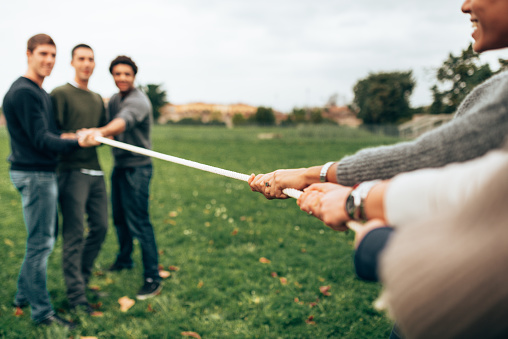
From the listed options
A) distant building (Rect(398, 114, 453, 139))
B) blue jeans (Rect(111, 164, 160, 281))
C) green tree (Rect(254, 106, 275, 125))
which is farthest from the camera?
green tree (Rect(254, 106, 275, 125))

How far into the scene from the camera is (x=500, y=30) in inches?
48.8

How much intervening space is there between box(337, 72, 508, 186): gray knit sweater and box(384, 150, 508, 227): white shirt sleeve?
0.44 feet

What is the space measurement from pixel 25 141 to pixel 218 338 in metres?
2.54

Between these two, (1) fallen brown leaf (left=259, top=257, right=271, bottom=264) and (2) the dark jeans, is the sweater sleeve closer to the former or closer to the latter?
(2) the dark jeans

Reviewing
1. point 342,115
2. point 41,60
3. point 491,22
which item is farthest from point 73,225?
point 342,115

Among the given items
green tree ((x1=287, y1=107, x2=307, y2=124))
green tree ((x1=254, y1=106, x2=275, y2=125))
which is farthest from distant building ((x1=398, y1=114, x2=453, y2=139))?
green tree ((x1=254, y1=106, x2=275, y2=125))

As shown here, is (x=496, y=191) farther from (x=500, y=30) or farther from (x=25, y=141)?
(x=25, y=141)

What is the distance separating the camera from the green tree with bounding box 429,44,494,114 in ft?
15.9

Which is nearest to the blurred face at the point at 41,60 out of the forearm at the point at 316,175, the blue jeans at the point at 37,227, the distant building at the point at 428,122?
the blue jeans at the point at 37,227

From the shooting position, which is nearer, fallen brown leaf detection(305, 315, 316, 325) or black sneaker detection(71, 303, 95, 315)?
fallen brown leaf detection(305, 315, 316, 325)

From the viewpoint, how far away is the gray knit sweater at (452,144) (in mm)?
1147

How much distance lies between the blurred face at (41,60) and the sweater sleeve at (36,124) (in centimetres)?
29

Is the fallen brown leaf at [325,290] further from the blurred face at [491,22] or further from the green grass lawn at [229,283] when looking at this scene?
the blurred face at [491,22]

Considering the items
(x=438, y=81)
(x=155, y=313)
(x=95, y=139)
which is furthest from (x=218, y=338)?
(x=438, y=81)
